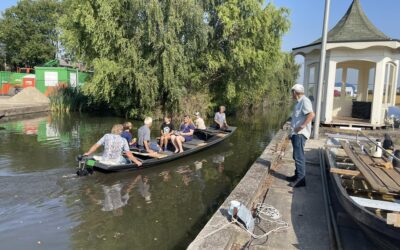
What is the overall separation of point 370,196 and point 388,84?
33.0 feet

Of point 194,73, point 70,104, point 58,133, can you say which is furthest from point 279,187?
point 70,104

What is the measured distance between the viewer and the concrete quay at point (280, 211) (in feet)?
13.6

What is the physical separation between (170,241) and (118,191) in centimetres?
247

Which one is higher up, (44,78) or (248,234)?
(44,78)

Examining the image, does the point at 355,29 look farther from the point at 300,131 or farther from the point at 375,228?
the point at 375,228

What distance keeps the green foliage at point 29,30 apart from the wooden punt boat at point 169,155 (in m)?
39.0

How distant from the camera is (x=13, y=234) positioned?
5.40 m

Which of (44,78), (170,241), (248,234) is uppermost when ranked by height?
(44,78)

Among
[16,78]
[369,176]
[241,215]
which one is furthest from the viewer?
[16,78]

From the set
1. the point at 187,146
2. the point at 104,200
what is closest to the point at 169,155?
the point at 187,146

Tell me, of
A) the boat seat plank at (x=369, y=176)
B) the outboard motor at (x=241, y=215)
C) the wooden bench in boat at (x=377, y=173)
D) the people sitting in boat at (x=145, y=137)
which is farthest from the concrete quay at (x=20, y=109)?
the boat seat plank at (x=369, y=176)

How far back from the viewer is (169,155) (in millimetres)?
9906

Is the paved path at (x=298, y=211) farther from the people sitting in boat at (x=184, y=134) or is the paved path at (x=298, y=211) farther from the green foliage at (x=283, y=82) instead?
the green foliage at (x=283, y=82)

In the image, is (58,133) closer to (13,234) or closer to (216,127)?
(216,127)
